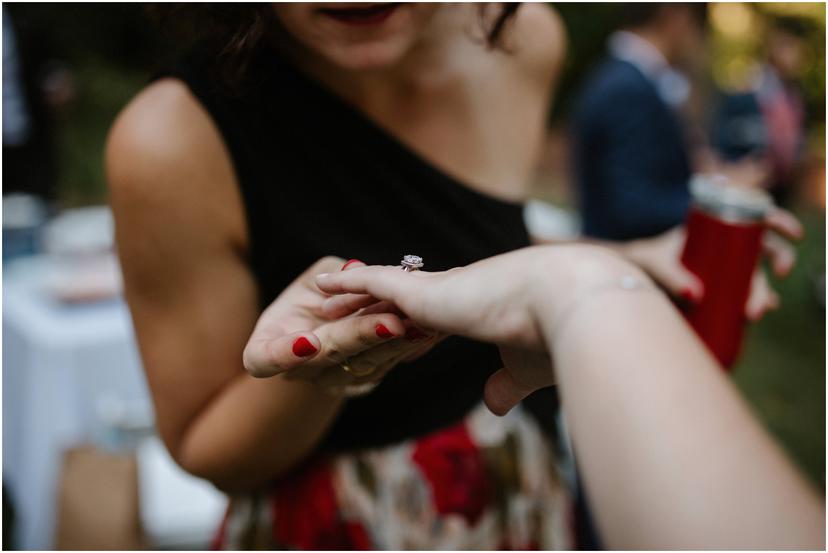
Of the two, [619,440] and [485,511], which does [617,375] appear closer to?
[619,440]

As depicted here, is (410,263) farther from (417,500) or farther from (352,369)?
(417,500)

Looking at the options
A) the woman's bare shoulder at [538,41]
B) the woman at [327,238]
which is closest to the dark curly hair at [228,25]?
the woman at [327,238]

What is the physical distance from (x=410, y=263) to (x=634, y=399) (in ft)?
0.56

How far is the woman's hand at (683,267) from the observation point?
2.71ft

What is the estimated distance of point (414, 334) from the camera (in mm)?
431

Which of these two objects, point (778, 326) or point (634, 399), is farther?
point (778, 326)

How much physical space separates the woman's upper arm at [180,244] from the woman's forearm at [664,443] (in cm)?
43

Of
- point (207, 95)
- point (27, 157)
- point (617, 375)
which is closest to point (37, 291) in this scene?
point (207, 95)

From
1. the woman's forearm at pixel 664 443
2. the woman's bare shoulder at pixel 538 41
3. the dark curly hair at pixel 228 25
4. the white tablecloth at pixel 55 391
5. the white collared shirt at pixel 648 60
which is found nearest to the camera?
the woman's forearm at pixel 664 443

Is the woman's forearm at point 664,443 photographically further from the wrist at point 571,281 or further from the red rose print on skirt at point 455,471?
the red rose print on skirt at point 455,471

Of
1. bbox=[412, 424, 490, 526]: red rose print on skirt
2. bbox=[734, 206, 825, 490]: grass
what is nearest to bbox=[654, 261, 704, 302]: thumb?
bbox=[412, 424, 490, 526]: red rose print on skirt

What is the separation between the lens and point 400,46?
744mm

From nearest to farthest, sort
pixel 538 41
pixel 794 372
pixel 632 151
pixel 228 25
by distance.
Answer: pixel 228 25
pixel 538 41
pixel 632 151
pixel 794 372

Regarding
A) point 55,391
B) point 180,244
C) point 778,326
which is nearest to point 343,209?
point 180,244
